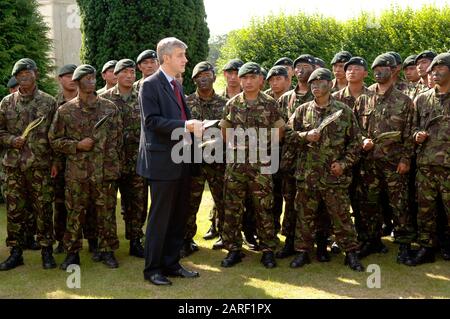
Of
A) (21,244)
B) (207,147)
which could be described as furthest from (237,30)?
(21,244)

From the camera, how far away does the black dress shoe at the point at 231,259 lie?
19.7 feet

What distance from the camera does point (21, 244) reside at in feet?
20.0

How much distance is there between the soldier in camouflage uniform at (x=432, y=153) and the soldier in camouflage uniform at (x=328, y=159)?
746 mm

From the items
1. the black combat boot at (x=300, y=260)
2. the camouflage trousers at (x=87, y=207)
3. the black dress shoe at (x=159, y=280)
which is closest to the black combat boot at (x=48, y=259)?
the camouflage trousers at (x=87, y=207)

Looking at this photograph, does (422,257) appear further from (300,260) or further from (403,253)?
(300,260)

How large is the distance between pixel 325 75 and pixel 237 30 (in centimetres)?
832

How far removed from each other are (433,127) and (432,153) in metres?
0.29

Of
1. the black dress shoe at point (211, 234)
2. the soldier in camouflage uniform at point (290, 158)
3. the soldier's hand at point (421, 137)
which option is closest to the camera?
the soldier's hand at point (421, 137)

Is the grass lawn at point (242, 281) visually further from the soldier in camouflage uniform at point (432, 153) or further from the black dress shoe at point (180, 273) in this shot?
the soldier in camouflage uniform at point (432, 153)

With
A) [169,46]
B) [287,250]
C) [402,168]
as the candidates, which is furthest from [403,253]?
[169,46]

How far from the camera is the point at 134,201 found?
21.0 ft

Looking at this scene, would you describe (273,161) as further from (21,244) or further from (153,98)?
(21,244)

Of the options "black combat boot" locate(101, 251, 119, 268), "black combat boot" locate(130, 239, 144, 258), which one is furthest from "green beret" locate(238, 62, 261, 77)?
"black combat boot" locate(101, 251, 119, 268)

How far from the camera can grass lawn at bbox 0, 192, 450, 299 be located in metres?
5.16
